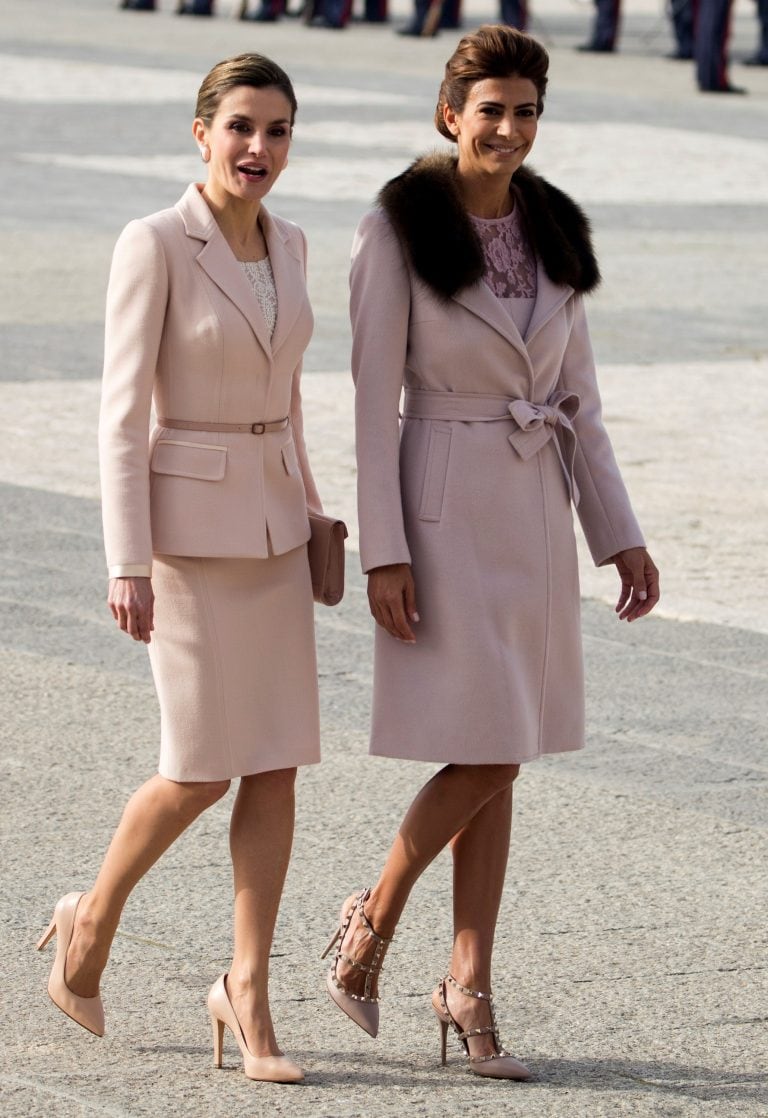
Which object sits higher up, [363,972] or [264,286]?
[264,286]

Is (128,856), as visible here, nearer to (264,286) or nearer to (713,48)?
(264,286)

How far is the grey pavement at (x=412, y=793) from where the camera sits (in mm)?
4062

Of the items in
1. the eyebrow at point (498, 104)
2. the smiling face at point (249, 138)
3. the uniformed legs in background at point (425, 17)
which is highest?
the uniformed legs in background at point (425, 17)

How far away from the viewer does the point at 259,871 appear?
4070mm

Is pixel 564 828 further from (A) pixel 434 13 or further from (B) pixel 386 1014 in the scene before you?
(A) pixel 434 13

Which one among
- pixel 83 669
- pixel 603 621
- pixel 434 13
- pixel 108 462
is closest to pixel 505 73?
pixel 108 462

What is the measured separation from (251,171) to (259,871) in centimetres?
124

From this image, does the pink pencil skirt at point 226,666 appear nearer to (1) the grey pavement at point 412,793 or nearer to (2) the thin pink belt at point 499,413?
(1) the grey pavement at point 412,793

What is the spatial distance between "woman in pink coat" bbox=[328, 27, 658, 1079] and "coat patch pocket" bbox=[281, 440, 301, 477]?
0.41ft

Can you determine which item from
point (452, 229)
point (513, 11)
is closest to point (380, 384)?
point (452, 229)

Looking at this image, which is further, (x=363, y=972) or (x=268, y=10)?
(x=268, y=10)

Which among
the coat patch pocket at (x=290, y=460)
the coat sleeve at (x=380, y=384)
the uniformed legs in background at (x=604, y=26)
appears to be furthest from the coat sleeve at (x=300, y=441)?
the uniformed legs in background at (x=604, y=26)

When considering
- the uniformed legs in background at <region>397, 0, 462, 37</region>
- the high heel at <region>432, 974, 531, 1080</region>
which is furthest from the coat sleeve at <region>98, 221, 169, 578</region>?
the uniformed legs in background at <region>397, 0, 462, 37</region>

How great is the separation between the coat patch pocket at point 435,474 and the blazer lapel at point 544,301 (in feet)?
0.78
